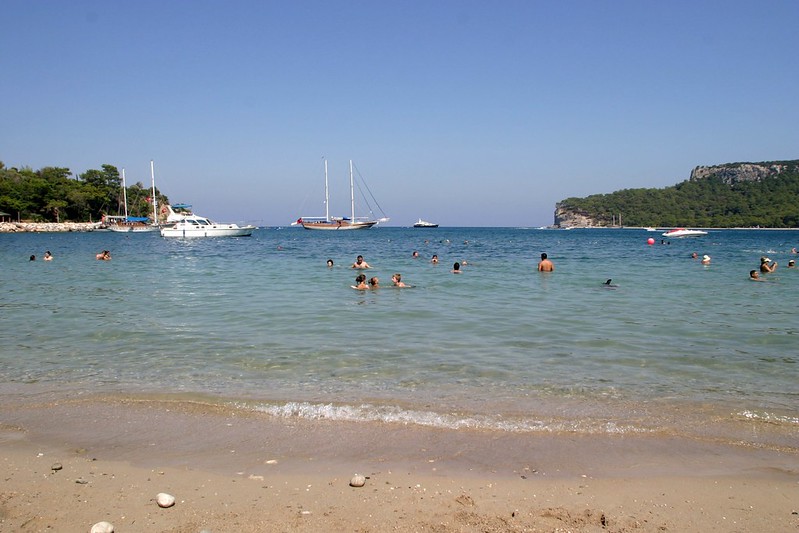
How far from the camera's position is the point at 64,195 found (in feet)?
362

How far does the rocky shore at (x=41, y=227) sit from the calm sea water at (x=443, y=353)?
295 ft

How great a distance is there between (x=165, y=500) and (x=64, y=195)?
125139 millimetres

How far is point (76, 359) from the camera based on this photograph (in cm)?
890

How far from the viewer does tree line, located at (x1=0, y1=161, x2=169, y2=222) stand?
10206 cm

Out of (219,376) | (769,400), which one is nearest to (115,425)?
(219,376)

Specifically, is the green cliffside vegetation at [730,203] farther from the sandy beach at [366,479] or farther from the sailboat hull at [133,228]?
the sandy beach at [366,479]

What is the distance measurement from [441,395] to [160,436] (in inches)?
127

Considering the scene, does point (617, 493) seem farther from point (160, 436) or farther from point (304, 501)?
point (160, 436)

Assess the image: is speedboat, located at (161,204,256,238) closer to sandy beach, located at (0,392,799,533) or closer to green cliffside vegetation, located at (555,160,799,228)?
sandy beach, located at (0,392,799,533)

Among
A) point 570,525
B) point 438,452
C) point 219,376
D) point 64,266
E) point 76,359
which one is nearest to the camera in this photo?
point 570,525

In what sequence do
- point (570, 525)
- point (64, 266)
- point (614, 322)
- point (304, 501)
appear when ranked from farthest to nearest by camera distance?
point (64, 266)
point (614, 322)
point (304, 501)
point (570, 525)

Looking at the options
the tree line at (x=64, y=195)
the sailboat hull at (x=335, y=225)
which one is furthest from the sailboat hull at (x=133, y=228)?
the sailboat hull at (x=335, y=225)

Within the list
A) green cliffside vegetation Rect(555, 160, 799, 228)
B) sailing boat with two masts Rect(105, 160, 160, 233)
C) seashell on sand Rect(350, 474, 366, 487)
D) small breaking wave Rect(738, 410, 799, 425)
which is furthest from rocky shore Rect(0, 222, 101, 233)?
green cliffside vegetation Rect(555, 160, 799, 228)

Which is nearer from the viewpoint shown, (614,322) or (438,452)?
(438,452)
